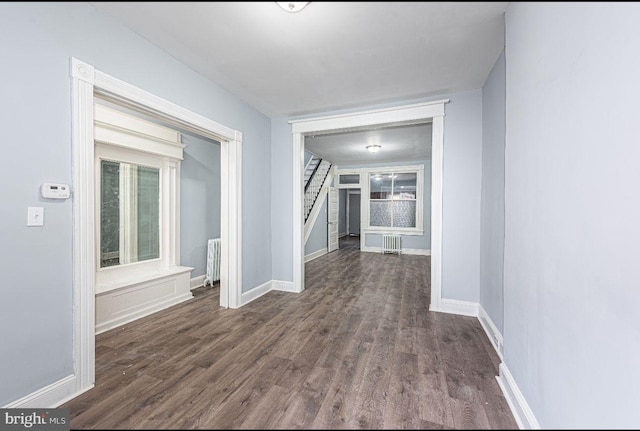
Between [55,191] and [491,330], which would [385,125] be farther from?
[55,191]

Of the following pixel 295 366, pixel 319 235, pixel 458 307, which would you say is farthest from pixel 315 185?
pixel 295 366

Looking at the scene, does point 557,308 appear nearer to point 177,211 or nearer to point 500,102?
point 500,102

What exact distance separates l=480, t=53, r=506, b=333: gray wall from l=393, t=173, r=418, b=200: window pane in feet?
15.6

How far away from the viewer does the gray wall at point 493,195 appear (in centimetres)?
221

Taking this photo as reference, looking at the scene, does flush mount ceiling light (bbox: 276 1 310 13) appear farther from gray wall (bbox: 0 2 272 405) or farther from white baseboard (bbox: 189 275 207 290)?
white baseboard (bbox: 189 275 207 290)

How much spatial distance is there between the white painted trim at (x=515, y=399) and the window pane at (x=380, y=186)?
6365mm

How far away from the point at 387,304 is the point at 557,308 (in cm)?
243

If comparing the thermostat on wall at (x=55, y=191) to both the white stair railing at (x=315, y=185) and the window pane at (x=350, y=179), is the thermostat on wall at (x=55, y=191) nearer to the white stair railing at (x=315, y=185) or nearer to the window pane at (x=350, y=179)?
the white stair railing at (x=315, y=185)

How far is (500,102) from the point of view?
225 cm

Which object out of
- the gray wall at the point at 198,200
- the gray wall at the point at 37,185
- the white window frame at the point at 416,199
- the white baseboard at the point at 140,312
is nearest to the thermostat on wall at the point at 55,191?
the gray wall at the point at 37,185

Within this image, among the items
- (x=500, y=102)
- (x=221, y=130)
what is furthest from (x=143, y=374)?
(x=500, y=102)

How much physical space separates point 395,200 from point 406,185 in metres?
0.53

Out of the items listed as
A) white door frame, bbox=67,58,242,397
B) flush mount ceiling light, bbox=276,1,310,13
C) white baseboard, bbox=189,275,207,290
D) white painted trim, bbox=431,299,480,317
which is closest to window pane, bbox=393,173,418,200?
white painted trim, bbox=431,299,480,317

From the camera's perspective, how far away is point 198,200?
4.19 m
